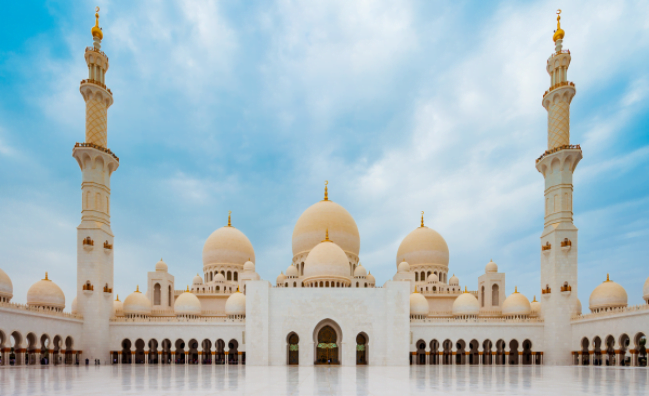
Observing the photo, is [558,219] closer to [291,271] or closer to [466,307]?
[466,307]

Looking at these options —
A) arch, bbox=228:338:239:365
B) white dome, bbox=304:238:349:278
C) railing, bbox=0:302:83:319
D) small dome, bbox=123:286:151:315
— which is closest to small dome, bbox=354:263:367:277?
white dome, bbox=304:238:349:278

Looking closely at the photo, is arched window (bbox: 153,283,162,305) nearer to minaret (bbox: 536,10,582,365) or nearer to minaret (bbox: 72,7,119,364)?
minaret (bbox: 72,7,119,364)

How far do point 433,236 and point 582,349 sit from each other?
572 inches

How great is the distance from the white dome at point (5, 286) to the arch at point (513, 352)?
1173 inches

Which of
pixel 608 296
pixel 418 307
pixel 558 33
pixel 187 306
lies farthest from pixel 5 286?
pixel 558 33

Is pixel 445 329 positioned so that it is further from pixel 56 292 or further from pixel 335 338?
pixel 56 292

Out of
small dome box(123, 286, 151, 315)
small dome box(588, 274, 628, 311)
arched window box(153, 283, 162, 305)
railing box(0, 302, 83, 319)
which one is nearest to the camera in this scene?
railing box(0, 302, 83, 319)

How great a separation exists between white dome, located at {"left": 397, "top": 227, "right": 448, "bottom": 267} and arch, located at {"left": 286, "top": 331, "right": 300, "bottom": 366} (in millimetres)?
13696

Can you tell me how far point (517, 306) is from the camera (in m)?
33.0

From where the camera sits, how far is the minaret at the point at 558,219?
29625 mm

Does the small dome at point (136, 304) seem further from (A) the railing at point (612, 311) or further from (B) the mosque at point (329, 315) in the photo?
(A) the railing at point (612, 311)

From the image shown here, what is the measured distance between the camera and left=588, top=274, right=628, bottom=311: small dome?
1114 inches

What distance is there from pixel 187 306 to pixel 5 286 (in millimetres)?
11110

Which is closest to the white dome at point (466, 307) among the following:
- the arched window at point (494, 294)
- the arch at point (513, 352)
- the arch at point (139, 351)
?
the arch at point (513, 352)
